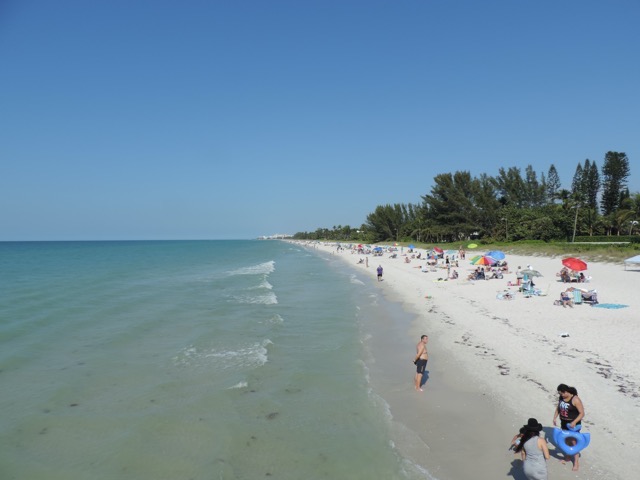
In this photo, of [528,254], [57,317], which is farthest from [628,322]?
[528,254]

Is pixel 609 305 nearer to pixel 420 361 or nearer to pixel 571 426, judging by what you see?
pixel 420 361

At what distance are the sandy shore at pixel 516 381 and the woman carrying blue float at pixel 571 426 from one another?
230 millimetres

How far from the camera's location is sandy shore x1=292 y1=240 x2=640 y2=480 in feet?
19.4

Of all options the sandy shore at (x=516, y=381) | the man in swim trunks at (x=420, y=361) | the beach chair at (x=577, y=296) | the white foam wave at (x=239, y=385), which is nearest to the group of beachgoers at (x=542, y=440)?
the sandy shore at (x=516, y=381)

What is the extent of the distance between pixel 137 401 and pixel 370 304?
13428 mm

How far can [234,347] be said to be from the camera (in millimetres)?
12312

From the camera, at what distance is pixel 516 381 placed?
8.68 m

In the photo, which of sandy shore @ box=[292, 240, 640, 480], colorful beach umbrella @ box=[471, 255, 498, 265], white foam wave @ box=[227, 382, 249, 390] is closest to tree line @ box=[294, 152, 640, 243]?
colorful beach umbrella @ box=[471, 255, 498, 265]

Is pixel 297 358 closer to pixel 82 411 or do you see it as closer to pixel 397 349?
pixel 397 349

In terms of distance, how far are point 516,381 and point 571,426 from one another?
3.17 metres

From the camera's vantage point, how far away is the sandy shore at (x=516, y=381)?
19.4 feet

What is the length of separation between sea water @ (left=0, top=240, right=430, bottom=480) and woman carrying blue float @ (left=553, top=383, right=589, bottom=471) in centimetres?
209

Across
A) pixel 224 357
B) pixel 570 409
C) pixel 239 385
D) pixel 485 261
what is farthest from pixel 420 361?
pixel 485 261

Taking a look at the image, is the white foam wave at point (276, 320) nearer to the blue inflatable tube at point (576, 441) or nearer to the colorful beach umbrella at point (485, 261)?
the blue inflatable tube at point (576, 441)
